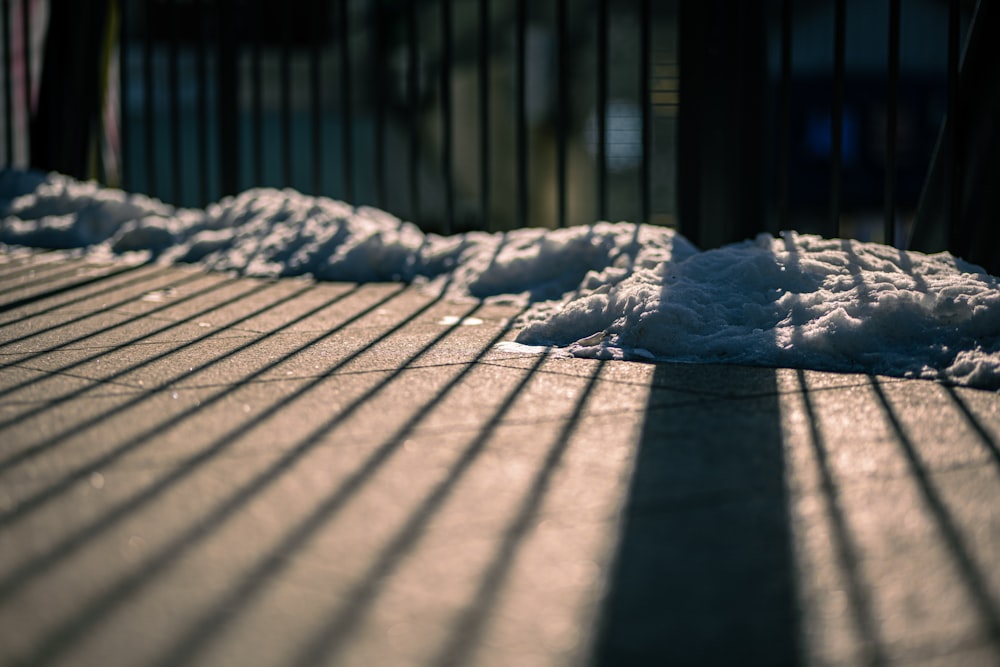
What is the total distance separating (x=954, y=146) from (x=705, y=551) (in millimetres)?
2608

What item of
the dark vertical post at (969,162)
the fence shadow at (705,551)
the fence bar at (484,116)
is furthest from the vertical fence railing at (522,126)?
the fence shadow at (705,551)

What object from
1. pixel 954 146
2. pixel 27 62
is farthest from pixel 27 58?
pixel 954 146

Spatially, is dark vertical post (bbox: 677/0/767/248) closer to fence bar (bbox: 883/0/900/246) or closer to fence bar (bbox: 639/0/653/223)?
fence bar (bbox: 639/0/653/223)

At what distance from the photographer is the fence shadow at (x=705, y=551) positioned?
1.12m

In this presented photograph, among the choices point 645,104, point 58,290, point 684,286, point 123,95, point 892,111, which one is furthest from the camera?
point 123,95

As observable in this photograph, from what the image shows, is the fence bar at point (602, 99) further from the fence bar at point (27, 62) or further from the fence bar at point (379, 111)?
the fence bar at point (27, 62)

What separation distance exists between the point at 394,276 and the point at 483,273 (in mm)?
540

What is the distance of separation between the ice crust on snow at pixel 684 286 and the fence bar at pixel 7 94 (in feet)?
8.37

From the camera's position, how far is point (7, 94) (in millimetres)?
6504

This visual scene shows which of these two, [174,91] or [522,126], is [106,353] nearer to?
[522,126]

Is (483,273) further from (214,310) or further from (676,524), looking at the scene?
(676,524)

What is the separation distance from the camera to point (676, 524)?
4.84 feet

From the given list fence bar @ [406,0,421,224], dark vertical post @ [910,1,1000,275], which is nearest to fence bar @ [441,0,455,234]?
fence bar @ [406,0,421,224]

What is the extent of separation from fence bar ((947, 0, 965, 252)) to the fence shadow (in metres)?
1.69
